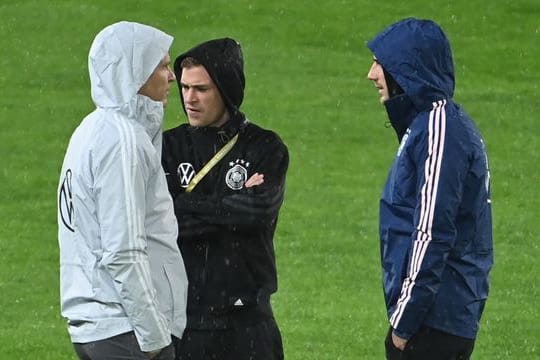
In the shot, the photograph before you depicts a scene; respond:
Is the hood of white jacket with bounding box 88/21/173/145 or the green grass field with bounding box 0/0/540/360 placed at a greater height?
the hood of white jacket with bounding box 88/21/173/145

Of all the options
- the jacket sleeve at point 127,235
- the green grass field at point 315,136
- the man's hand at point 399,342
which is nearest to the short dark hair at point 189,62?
the jacket sleeve at point 127,235

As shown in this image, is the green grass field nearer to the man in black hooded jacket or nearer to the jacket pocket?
the man in black hooded jacket

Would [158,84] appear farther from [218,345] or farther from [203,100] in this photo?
[218,345]

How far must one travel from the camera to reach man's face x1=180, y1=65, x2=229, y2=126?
7055mm

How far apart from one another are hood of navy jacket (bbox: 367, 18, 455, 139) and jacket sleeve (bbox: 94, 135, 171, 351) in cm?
128

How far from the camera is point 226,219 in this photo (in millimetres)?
6965

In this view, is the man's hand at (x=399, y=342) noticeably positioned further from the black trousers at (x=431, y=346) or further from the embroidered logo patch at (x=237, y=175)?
the embroidered logo patch at (x=237, y=175)

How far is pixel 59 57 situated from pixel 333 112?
5088 mm

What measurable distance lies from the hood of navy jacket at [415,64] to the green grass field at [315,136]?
4986 mm

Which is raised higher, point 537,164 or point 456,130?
point 456,130

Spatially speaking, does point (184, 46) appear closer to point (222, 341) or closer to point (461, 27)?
point (461, 27)

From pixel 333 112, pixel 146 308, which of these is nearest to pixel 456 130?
pixel 146 308

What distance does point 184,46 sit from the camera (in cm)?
2395

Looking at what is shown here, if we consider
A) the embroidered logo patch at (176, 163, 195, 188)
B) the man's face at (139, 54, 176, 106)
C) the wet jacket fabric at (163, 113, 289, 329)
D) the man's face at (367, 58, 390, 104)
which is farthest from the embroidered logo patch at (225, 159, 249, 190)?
the man's face at (139, 54, 176, 106)
